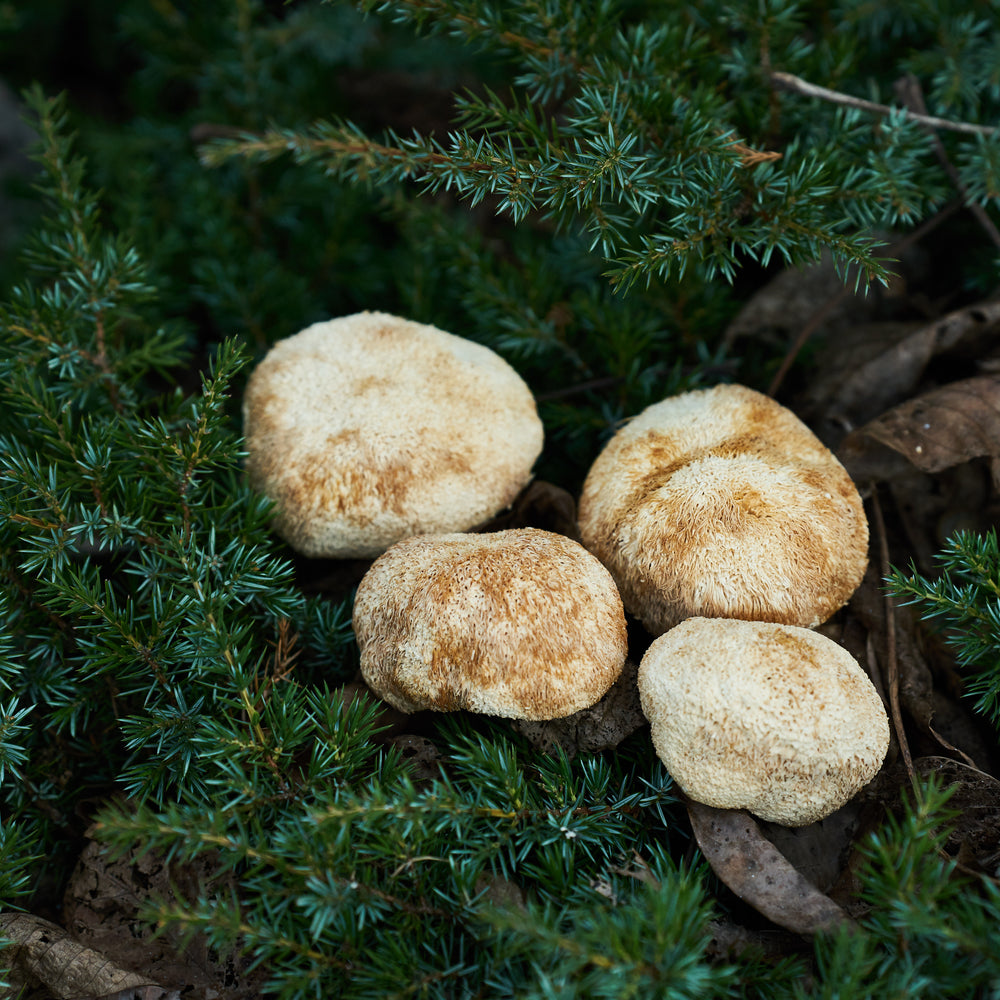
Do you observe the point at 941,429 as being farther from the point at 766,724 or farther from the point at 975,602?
the point at 766,724

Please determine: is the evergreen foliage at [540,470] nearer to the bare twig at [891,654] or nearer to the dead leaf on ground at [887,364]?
the bare twig at [891,654]

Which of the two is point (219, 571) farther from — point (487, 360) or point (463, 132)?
point (463, 132)

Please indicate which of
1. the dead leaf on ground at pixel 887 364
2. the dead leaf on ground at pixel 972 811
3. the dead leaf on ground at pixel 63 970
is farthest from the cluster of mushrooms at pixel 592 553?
the dead leaf on ground at pixel 63 970

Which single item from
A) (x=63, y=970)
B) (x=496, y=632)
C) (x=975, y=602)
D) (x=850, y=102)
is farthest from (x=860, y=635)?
(x=63, y=970)

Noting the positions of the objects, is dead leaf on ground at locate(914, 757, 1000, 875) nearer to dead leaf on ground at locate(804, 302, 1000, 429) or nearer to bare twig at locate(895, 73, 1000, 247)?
dead leaf on ground at locate(804, 302, 1000, 429)

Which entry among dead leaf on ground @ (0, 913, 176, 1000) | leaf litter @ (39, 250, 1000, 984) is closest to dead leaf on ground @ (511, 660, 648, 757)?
leaf litter @ (39, 250, 1000, 984)

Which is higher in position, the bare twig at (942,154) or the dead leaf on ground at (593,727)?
the bare twig at (942,154)

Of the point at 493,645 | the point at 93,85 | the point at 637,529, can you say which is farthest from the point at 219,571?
the point at 93,85
